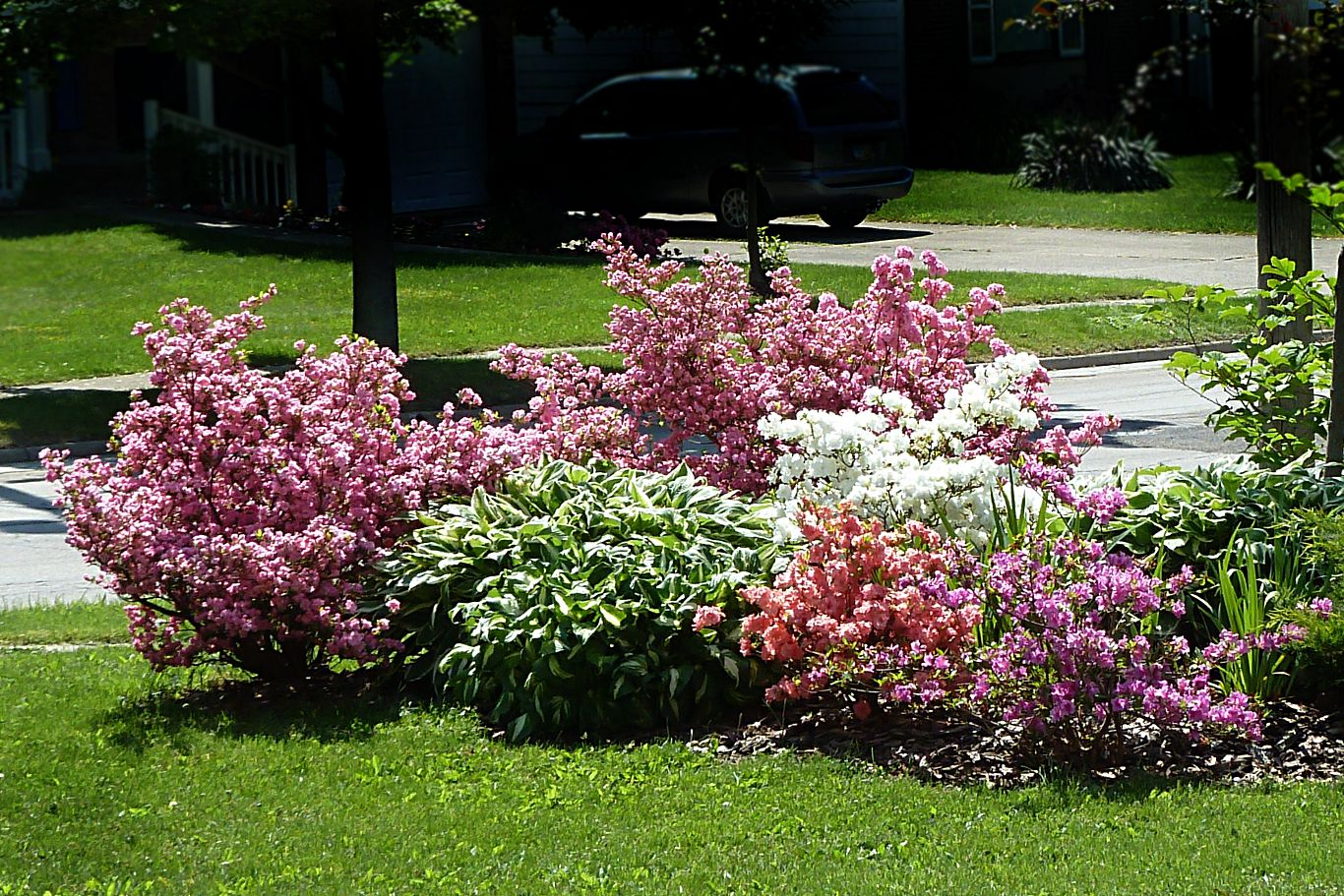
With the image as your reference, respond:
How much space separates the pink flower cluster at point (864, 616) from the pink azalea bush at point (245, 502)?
1.49m

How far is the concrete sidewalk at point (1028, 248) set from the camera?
2338cm

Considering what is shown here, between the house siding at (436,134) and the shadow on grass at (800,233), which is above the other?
the house siding at (436,134)

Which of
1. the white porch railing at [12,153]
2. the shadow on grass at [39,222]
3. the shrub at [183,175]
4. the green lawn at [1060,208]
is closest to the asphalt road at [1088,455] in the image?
the shadow on grass at [39,222]

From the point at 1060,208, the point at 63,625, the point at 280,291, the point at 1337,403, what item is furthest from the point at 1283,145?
the point at 1060,208

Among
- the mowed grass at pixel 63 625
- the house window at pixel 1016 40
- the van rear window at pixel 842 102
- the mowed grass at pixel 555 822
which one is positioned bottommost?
the mowed grass at pixel 555 822

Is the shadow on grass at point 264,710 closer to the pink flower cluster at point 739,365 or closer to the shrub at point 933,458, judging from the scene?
the pink flower cluster at point 739,365

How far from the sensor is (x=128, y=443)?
658 centimetres

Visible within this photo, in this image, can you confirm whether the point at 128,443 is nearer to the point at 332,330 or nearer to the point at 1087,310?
the point at 332,330

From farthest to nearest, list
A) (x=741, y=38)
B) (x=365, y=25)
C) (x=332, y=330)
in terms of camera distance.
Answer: (x=332, y=330), (x=365, y=25), (x=741, y=38)

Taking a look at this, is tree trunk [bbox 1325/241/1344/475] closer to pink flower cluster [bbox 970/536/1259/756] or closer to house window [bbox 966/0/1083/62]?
pink flower cluster [bbox 970/536/1259/756]

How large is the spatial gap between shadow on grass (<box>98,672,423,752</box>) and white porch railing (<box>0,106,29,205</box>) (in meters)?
10.8

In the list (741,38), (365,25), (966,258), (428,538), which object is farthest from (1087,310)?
(741,38)

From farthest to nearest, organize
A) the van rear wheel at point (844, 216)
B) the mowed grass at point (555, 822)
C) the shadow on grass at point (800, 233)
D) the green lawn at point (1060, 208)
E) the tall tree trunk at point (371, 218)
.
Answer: the green lawn at point (1060, 208) < the shadow on grass at point (800, 233) < the van rear wheel at point (844, 216) < the tall tree trunk at point (371, 218) < the mowed grass at point (555, 822)

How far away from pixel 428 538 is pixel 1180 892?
333cm
